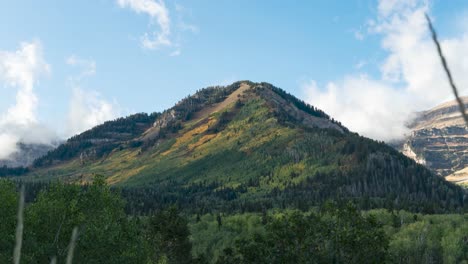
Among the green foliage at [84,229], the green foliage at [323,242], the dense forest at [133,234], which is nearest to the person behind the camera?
the green foliage at [84,229]

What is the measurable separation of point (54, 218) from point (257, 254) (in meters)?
38.3

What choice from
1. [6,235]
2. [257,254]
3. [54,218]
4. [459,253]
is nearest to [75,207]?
[54,218]

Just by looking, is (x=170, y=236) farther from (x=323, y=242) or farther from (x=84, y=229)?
(x=84, y=229)

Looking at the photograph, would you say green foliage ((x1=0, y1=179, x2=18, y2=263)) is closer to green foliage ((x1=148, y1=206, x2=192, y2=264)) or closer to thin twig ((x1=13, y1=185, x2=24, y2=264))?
green foliage ((x1=148, y1=206, x2=192, y2=264))

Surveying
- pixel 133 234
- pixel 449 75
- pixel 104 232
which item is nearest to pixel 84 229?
pixel 104 232

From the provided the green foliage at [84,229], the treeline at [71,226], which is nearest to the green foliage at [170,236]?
the treeline at [71,226]

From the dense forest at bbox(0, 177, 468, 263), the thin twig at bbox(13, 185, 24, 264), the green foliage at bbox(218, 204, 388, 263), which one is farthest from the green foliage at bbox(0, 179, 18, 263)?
the thin twig at bbox(13, 185, 24, 264)

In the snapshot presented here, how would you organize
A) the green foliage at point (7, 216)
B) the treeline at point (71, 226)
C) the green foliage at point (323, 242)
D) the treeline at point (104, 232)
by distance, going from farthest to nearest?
the green foliage at point (323, 242), the treeline at point (104, 232), the treeline at point (71, 226), the green foliage at point (7, 216)

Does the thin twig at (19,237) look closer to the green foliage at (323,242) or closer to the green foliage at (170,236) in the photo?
the green foliage at (323,242)

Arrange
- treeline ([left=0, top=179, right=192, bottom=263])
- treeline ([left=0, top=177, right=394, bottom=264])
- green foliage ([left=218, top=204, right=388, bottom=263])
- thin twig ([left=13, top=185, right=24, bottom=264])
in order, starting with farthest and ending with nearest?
green foliage ([left=218, top=204, right=388, bottom=263])
treeline ([left=0, top=177, right=394, bottom=264])
treeline ([left=0, top=179, right=192, bottom=263])
thin twig ([left=13, top=185, right=24, bottom=264])

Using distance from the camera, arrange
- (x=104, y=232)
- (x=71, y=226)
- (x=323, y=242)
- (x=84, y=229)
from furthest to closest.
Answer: (x=323, y=242)
(x=71, y=226)
(x=104, y=232)
(x=84, y=229)

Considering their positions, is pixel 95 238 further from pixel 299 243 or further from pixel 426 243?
pixel 426 243

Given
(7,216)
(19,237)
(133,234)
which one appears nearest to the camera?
(19,237)

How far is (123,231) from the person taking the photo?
2889 inches
